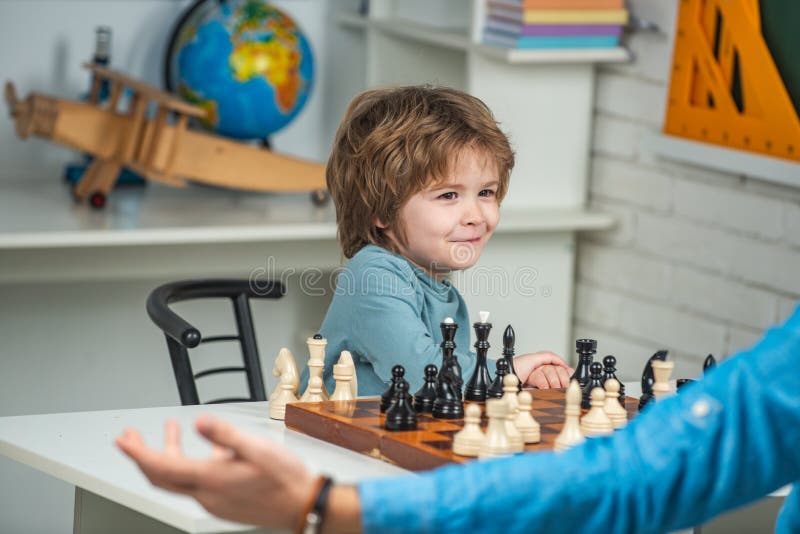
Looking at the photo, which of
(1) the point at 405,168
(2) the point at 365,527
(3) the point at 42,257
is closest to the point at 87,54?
(3) the point at 42,257

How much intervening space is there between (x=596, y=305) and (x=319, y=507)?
8.94ft

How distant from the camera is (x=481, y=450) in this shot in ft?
4.54

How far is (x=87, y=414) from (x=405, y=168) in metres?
0.61

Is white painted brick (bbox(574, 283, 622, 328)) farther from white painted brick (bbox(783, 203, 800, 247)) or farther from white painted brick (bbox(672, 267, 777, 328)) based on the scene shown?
white painted brick (bbox(783, 203, 800, 247))

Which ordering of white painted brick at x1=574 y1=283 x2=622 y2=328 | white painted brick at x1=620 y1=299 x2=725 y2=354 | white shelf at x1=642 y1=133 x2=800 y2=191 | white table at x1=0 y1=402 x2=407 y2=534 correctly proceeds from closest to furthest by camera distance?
white table at x1=0 y1=402 x2=407 y2=534 < white shelf at x1=642 y1=133 x2=800 y2=191 < white painted brick at x1=620 y1=299 x2=725 y2=354 < white painted brick at x1=574 y1=283 x2=622 y2=328

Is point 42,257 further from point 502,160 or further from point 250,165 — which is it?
point 502,160

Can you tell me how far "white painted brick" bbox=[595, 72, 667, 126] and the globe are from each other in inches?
31.1

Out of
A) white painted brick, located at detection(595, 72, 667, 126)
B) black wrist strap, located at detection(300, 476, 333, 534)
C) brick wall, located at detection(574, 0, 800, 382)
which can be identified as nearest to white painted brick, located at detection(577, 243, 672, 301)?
brick wall, located at detection(574, 0, 800, 382)

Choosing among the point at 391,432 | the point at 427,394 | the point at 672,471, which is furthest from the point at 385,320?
the point at 672,471

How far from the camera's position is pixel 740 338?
298 centimetres

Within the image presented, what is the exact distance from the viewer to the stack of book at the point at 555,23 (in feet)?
10.1

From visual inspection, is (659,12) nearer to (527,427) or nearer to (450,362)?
(450,362)

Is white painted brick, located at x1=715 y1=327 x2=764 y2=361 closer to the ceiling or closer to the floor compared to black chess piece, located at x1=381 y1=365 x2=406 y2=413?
closer to the floor

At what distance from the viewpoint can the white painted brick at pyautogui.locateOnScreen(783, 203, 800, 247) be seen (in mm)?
2779
